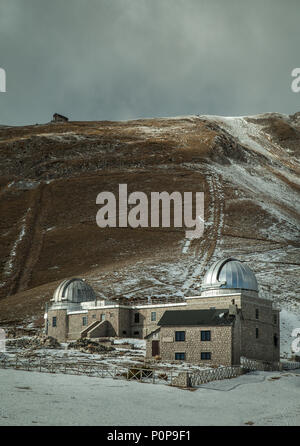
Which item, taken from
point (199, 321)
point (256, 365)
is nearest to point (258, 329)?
point (256, 365)

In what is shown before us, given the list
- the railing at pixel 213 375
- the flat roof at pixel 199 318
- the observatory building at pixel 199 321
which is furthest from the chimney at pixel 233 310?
the railing at pixel 213 375

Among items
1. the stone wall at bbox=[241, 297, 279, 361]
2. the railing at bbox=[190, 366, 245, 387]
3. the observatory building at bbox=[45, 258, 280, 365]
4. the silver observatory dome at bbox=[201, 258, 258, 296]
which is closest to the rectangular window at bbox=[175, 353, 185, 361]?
the observatory building at bbox=[45, 258, 280, 365]

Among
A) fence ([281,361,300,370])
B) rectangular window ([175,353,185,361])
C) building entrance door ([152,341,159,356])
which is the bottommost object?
fence ([281,361,300,370])

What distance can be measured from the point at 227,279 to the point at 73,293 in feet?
76.4

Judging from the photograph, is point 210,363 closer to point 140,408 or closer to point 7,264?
point 140,408

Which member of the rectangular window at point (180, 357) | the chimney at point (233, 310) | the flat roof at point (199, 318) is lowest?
the rectangular window at point (180, 357)

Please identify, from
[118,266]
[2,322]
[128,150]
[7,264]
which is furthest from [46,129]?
[2,322]

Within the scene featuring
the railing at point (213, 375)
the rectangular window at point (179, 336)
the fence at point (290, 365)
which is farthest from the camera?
the fence at point (290, 365)

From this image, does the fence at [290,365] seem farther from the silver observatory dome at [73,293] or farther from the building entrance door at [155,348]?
the silver observatory dome at [73,293]

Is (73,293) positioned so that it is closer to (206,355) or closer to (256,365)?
(206,355)

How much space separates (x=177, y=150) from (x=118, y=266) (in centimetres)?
7334

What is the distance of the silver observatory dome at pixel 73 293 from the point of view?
7319cm

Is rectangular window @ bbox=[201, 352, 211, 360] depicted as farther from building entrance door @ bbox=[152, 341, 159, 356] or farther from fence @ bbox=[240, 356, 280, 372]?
building entrance door @ bbox=[152, 341, 159, 356]

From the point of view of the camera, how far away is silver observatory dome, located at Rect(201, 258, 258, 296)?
5809 centimetres
